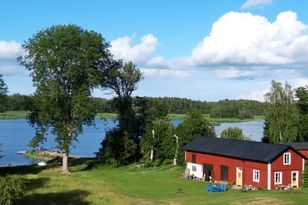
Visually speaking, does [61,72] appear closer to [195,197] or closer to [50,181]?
[50,181]

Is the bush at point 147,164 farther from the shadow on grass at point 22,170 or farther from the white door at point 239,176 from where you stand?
the white door at point 239,176

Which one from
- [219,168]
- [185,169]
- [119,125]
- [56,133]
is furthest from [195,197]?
[119,125]

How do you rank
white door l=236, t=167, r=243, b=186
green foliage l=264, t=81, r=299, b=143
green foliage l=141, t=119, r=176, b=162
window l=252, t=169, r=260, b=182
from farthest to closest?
green foliage l=264, t=81, r=299, b=143, green foliage l=141, t=119, r=176, b=162, white door l=236, t=167, r=243, b=186, window l=252, t=169, r=260, b=182

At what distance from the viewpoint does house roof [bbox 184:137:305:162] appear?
4722cm

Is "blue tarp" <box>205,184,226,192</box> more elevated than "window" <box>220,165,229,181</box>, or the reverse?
"window" <box>220,165,229,181</box>

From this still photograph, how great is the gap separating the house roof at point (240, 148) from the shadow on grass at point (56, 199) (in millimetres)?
17710

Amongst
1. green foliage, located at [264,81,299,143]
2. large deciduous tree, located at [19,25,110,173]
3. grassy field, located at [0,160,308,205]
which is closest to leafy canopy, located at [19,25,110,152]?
large deciduous tree, located at [19,25,110,173]

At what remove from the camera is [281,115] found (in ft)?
257

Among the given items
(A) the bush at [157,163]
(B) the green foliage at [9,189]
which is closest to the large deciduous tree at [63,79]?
(A) the bush at [157,163]

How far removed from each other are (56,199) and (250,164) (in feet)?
69.4

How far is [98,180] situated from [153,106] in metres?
22.9

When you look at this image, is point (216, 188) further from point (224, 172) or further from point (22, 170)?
point (22, 170)

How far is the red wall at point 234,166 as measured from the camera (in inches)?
1839

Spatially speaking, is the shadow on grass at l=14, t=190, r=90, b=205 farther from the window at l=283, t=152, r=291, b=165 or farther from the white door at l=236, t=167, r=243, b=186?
the window at l=283, t=152, r=291, b=165
